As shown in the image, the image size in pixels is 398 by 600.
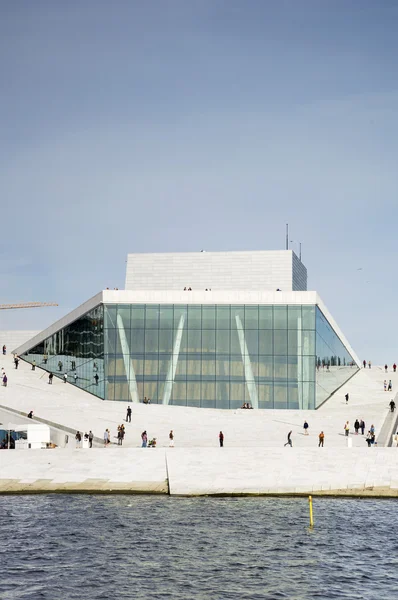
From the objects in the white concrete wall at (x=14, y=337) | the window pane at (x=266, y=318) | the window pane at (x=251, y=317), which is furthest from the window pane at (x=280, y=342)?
the white concrete wall at (x=14, y=337)

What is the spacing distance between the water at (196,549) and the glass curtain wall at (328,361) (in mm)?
36132

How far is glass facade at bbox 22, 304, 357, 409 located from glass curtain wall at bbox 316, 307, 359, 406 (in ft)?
2.31

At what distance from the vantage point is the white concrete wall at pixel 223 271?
341 feet

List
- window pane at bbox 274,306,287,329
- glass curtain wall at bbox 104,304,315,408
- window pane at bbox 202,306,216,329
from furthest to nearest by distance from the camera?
window pane at bbox 202,306,216,329 < window pane at bbox 274,306,287,329 < glass curtain wall at bbox 104,304,315,408

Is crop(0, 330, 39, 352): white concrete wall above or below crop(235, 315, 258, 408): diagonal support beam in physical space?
above

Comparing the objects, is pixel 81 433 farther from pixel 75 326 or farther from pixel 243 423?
pixel 75 326

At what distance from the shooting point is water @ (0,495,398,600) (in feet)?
88.5

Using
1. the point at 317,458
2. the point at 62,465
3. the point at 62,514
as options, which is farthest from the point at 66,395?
the point at 62,514

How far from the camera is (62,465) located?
47312 millimetres

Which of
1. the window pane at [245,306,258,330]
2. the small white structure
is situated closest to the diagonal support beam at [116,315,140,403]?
the window pane at [245,306,258,330]

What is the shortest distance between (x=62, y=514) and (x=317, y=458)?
15.5 m

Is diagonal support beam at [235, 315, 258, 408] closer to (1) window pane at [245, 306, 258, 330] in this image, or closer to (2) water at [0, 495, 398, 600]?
(1) window pane at [245, 306, 258, 330]

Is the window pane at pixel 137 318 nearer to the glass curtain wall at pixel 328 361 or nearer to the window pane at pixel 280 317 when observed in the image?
the window pane at pixel 280 317

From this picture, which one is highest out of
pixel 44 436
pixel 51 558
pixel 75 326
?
pixel 75 326
